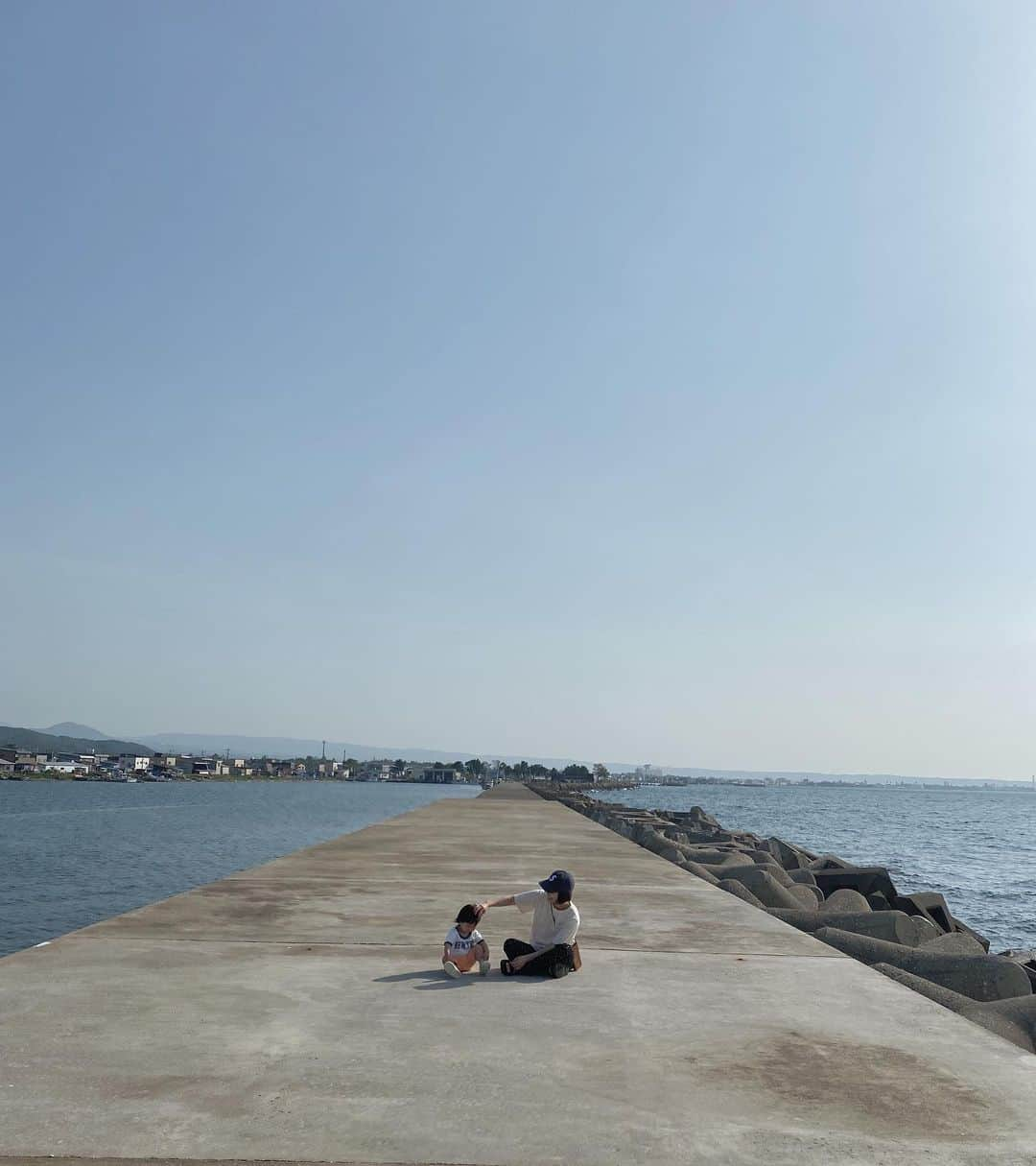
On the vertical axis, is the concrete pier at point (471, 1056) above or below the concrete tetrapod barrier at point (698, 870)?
below

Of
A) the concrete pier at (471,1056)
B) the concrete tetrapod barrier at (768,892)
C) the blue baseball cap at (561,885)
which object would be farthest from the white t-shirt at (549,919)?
the concrete tetrapod barrier at (768,892)

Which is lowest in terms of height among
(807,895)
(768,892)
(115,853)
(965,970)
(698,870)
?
(115,853)

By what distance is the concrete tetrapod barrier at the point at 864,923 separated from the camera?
10.1 m

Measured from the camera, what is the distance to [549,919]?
631 cm

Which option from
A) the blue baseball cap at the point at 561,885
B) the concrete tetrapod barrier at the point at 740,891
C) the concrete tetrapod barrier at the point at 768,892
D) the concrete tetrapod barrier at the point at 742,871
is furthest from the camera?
the concrete tetrapod barrier at the point at 742,871

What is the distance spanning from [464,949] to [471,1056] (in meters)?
1.58

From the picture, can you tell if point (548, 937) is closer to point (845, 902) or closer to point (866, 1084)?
point (866, 1084)

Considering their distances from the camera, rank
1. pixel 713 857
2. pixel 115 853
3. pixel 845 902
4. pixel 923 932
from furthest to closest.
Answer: pixel 115 853, pixel 713 857, pixel 845 902, pixel 923 932

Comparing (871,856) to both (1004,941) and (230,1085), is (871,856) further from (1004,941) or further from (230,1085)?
(230,1085)

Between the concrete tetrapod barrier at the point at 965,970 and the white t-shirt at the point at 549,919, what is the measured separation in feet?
10.1

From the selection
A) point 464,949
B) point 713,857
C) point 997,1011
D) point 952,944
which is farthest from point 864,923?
point 713,857

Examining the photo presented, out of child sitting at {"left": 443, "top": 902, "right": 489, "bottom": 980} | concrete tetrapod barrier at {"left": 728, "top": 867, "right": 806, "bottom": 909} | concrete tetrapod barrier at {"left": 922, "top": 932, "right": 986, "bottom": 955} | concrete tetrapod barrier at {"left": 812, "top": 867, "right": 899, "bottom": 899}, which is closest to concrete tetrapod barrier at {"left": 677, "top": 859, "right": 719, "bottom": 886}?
concrete tetrapod barrier at {"left": 728, "top": 867, "right": 806, "bottom": 909}

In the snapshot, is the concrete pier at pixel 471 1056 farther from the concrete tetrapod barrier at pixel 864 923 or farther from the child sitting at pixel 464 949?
the concrete tetrapod barrier at pixel 864 923

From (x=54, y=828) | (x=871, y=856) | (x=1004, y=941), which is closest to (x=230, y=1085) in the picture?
(x=1004, y=941)
